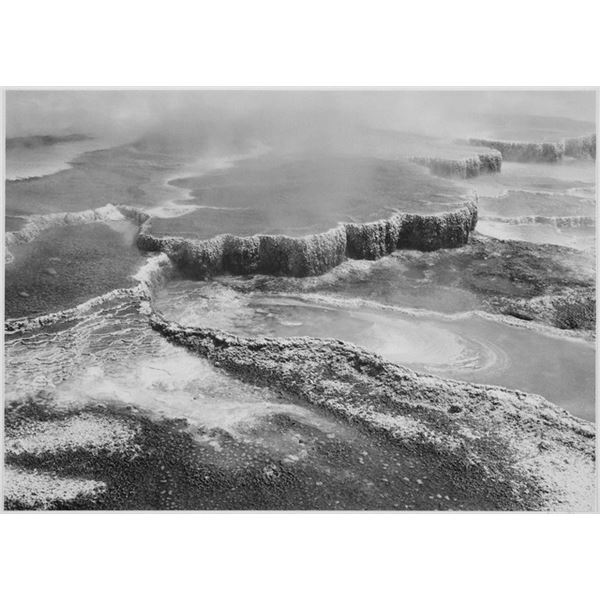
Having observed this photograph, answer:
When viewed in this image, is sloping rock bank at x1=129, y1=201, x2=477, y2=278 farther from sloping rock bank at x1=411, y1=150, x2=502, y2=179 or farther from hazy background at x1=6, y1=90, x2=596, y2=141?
hazy background at x1=6, y1=90, x2=596, y2=141

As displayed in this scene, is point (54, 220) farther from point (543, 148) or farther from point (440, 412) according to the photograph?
point (543, 148)

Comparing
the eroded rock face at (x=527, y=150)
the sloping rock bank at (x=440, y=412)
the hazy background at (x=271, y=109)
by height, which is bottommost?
the sloping rock bank at (x=440, y=412)

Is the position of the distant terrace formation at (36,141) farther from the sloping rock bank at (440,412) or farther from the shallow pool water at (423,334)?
the sloping rock bank at (440,412)

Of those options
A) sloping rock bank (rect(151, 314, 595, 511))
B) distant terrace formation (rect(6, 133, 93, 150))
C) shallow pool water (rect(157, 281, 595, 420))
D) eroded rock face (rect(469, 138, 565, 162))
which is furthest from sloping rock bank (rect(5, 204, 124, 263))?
eroded rock face (rect(469, 138, 565, 162))

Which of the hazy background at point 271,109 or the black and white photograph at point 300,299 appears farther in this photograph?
the hazy background at point 271,109

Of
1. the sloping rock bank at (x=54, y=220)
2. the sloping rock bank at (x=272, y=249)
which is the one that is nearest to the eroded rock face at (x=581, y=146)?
the sloping rock bank at (x=272, y=249)

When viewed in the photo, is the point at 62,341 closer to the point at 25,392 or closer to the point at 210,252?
the point at 25,392
